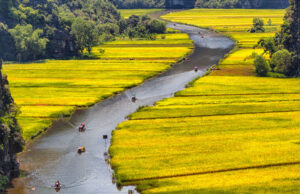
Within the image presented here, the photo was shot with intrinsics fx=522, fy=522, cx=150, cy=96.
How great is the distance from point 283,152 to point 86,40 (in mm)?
105396

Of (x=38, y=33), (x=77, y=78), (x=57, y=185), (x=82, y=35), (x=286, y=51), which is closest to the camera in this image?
(x=57, y=185)

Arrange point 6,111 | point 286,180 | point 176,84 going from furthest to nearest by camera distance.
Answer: point 176,84 < point 6,111 < point 286,180

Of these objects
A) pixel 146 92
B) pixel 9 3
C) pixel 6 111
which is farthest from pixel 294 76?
pixel 9 3

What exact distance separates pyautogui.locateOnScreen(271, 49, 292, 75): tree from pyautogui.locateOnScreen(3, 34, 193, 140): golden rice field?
92.8ft

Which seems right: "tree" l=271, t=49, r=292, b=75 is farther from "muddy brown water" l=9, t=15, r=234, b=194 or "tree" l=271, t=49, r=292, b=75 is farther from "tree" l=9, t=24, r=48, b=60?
"tree" l=9, t=24, r=48, b=60

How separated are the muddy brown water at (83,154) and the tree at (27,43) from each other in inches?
1971

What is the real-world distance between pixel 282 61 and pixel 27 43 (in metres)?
74.0

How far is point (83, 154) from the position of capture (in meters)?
68.2

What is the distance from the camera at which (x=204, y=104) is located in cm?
9069

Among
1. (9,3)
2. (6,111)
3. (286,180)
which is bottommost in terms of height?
(286,180)

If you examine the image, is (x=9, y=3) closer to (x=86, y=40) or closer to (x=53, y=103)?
(x=86, y=40)

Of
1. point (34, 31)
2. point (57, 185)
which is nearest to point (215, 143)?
point (57, 185)

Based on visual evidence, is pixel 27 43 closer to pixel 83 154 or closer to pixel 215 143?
pixel 83 154

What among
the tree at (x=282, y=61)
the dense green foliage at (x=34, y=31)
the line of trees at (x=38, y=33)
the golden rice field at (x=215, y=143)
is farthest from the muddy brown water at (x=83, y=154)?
the dense green foliage at (x=34, y=31)
